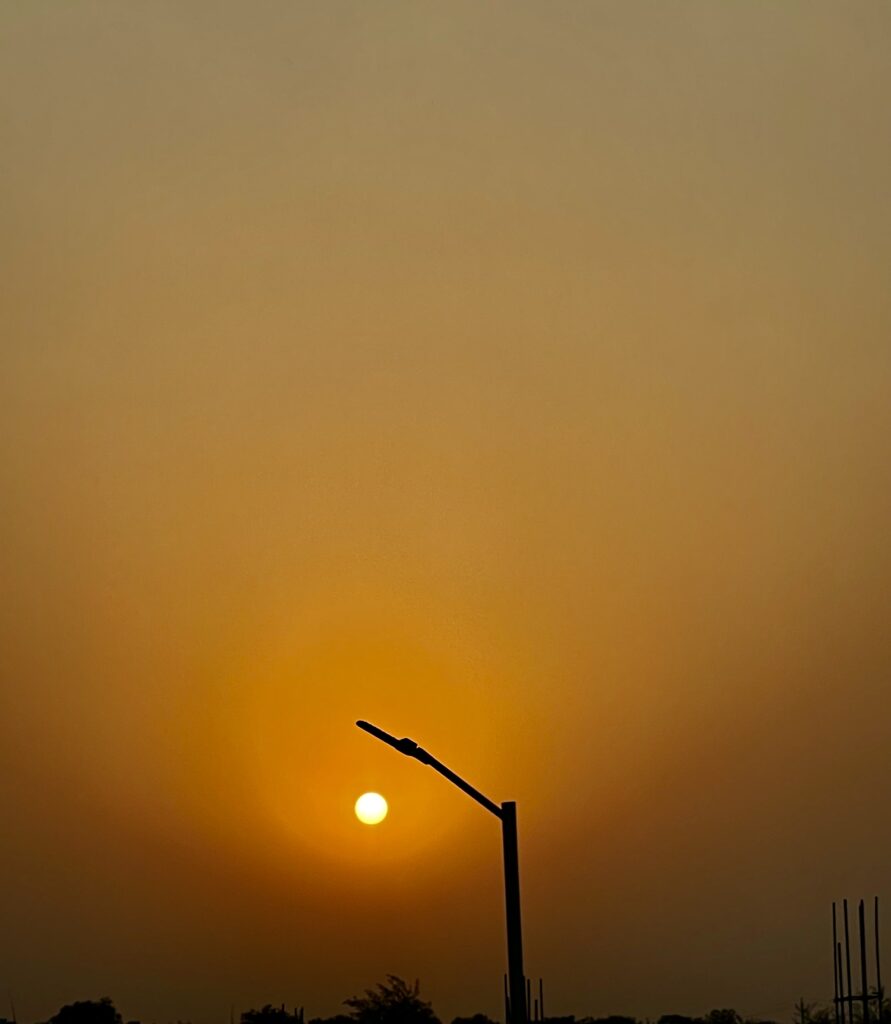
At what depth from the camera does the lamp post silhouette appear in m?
26.4

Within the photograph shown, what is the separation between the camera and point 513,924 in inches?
1048

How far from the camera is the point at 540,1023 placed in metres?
73.3

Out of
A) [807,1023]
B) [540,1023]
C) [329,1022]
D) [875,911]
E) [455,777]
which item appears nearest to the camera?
[455,777]

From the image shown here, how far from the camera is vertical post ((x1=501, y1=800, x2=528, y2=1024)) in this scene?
26.6 metres

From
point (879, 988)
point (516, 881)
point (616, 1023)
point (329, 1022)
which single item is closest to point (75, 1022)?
point (329, 1022)

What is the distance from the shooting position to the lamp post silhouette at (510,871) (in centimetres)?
2642

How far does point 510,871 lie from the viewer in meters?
26.8

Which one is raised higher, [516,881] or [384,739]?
[384,739]

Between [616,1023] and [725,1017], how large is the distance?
12940mm

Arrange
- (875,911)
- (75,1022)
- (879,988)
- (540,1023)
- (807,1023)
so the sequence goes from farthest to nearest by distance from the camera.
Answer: (75,1022), (807,1023), (540,1023), (879,988), (875,911)

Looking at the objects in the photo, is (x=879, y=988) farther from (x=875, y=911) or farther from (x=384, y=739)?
(x=384, y=739)

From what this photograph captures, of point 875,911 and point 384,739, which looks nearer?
point 384,739

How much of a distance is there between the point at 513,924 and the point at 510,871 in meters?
0.79

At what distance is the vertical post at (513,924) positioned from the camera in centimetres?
2658
